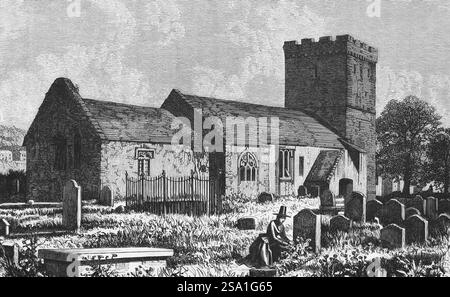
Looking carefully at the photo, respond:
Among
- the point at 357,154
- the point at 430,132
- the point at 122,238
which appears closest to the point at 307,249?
the point at 122,238

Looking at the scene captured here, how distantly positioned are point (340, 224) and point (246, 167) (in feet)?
25.7

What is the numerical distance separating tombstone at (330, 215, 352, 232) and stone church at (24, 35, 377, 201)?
5.97 m

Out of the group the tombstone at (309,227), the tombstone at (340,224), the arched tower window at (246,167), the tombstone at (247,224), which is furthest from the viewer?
the arched tower window at (246,167)

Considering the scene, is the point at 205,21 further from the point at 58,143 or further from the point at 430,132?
the point at 430,132

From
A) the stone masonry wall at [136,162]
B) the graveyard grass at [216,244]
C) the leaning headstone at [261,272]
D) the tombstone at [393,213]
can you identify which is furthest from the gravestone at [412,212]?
the stone masonry wall at [136,162]

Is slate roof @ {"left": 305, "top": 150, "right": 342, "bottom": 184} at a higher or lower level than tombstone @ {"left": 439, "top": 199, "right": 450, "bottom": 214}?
higher

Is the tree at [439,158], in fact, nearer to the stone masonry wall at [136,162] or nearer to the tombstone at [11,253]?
the stone masonry wall at [136,162]

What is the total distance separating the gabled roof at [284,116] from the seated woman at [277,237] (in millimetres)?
10328

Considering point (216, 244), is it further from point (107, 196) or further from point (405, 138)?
point (405, 138)

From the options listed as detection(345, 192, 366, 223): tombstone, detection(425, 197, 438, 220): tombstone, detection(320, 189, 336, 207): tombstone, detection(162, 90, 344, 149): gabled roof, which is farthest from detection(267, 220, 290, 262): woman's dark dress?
detection(162, 90, 344, 149): gabled roof

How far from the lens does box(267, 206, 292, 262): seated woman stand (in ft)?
40.8

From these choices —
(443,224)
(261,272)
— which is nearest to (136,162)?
(261,272)

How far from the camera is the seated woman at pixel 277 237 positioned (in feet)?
40.8

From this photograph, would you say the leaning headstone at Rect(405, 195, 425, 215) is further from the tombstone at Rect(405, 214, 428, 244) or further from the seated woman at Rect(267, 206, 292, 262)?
the seated woman at Rect(267, 206, 292, 262)
